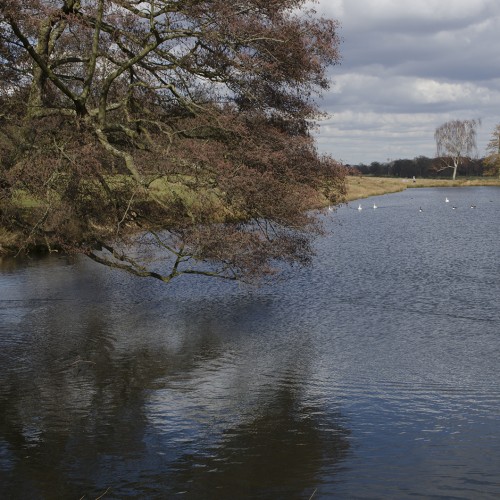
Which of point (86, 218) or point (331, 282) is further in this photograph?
point (331, 282)

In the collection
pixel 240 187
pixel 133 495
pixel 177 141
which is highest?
pixel 177 141

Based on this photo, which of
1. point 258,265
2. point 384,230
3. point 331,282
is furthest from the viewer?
point 384,230

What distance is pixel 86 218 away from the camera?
17.7 meters

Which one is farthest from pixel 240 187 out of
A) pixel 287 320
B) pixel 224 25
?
pixel 287 320

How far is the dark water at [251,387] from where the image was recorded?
10852 millimetres

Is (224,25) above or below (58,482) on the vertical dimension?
above

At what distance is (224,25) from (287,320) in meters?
8.56

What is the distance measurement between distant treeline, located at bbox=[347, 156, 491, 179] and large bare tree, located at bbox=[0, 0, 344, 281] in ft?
473

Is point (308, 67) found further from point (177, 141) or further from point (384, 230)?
point (384, 230)

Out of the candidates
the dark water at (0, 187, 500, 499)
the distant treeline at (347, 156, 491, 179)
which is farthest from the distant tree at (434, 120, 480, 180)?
the dark water at (0, 187, 500, 499)

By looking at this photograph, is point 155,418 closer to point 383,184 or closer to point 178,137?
point 178,137

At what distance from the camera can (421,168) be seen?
18038 cm

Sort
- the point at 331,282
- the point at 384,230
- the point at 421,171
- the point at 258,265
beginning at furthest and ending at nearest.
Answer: the point at 421,171 < the point at 384,230 < the point at 331,282 < the point at 258,265

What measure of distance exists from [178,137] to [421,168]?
169 m
